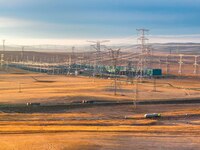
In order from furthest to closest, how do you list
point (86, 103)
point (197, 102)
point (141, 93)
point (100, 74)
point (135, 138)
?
point (100, 74) < point (141, 93) < point (197, 102) < point (86, 103) < point (135, 138)

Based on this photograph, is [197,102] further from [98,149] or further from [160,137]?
[98,149]

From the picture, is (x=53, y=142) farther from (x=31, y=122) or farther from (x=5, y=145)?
(x=31, y=122)

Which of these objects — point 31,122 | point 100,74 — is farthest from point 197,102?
point 100,74

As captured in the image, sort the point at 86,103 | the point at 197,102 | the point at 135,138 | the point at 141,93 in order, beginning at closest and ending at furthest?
the point at 135,138 → the point at 86,103 → the point at 197,102 → the point at 141,93

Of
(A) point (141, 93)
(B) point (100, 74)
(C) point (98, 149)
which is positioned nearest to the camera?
(C) point (98, 149)

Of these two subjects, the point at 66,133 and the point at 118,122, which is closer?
the point at 66,133

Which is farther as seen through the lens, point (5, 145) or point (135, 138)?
point (135, 138)

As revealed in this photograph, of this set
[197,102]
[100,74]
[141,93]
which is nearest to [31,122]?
[197,102]

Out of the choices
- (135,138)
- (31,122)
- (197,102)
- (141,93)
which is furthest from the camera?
(141,93)
